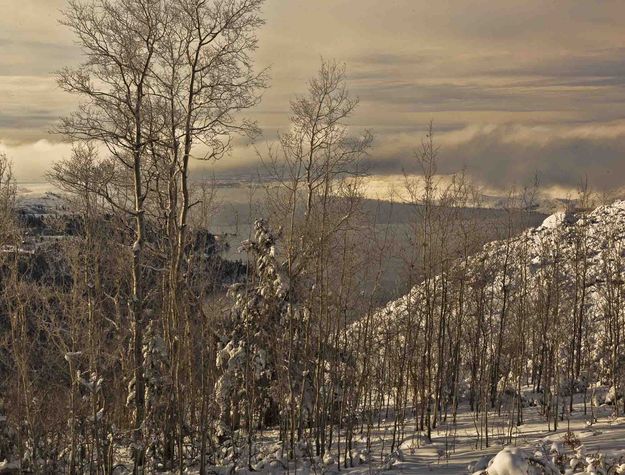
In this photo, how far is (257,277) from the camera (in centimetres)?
2016

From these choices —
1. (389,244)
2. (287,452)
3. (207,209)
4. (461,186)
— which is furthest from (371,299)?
(207,209)

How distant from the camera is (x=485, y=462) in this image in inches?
377

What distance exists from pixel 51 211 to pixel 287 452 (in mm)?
14895

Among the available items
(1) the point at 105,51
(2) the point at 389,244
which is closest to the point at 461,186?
(2) the point at 389,244

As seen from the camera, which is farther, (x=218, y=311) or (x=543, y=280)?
(x=543, y=280)

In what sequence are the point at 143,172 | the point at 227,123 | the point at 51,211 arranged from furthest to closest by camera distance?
the point at 51,211, the point at 143,172, the point at 227,123

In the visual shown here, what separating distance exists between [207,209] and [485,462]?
13533 mm

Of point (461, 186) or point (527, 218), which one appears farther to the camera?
point (527, 218)

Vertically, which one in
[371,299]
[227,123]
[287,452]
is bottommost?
[287,452]

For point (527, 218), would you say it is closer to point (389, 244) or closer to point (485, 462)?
point (389, 244)

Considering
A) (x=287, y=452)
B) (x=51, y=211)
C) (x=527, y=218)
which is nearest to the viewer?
(x=287, y=452)

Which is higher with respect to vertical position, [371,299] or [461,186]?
[461,186]

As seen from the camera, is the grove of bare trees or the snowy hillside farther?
the snowy hillside

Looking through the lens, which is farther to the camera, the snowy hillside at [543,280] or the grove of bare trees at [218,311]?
the snowy hillside at [543,280]
